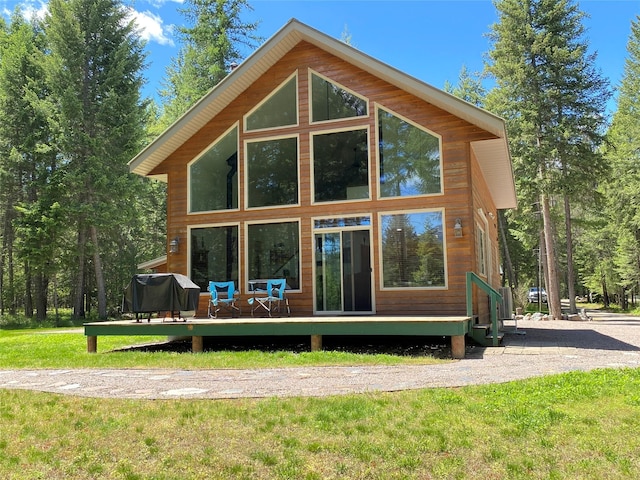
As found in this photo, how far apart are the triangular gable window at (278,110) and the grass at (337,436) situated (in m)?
7.58

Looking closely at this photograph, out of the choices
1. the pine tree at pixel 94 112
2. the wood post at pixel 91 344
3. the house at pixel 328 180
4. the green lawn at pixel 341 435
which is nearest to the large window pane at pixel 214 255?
the house at pixel 328 180

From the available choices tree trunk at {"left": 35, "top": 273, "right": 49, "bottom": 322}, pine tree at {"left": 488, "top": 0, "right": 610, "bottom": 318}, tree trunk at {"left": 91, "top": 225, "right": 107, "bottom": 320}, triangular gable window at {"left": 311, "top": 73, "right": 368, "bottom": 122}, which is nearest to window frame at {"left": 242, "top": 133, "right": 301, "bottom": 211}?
triangular gable window at {"left": 311, "top": 73, "right": 368, "bottom": 122}

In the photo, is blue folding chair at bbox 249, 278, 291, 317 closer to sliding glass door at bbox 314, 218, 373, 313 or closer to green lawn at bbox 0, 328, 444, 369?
sliding glass door at bbox 314, 218, 373, 313

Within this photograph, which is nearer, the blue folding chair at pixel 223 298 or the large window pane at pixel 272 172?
the blue folding chair at pixel 223 298

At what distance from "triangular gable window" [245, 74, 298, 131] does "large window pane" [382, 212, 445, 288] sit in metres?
3.12

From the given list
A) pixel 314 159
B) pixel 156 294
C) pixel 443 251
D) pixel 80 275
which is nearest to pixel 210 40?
pixel 80 275

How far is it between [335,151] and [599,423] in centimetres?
771

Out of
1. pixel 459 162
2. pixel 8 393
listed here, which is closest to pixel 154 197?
pixel 459 162

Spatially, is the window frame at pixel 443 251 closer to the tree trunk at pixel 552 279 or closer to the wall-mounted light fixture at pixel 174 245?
the wall-mounted light fixture at pixel 174 245

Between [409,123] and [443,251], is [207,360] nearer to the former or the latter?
[443,251]

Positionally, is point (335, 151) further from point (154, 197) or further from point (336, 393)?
point (154, 197)

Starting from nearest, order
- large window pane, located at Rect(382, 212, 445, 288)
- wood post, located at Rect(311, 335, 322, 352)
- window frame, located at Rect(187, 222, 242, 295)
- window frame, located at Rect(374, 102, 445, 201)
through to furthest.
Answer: wood post, located at Rect(311, 335, 322, 352) < large window pane, located at Rect(382, 212, 445, 288) < window frame, located at Rect(374, 102, 445, 201) < window frame, located at Rect(187, 222, 242, 295)

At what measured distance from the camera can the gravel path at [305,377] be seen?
16.5 ft

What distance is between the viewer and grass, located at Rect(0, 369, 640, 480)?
3.04m
